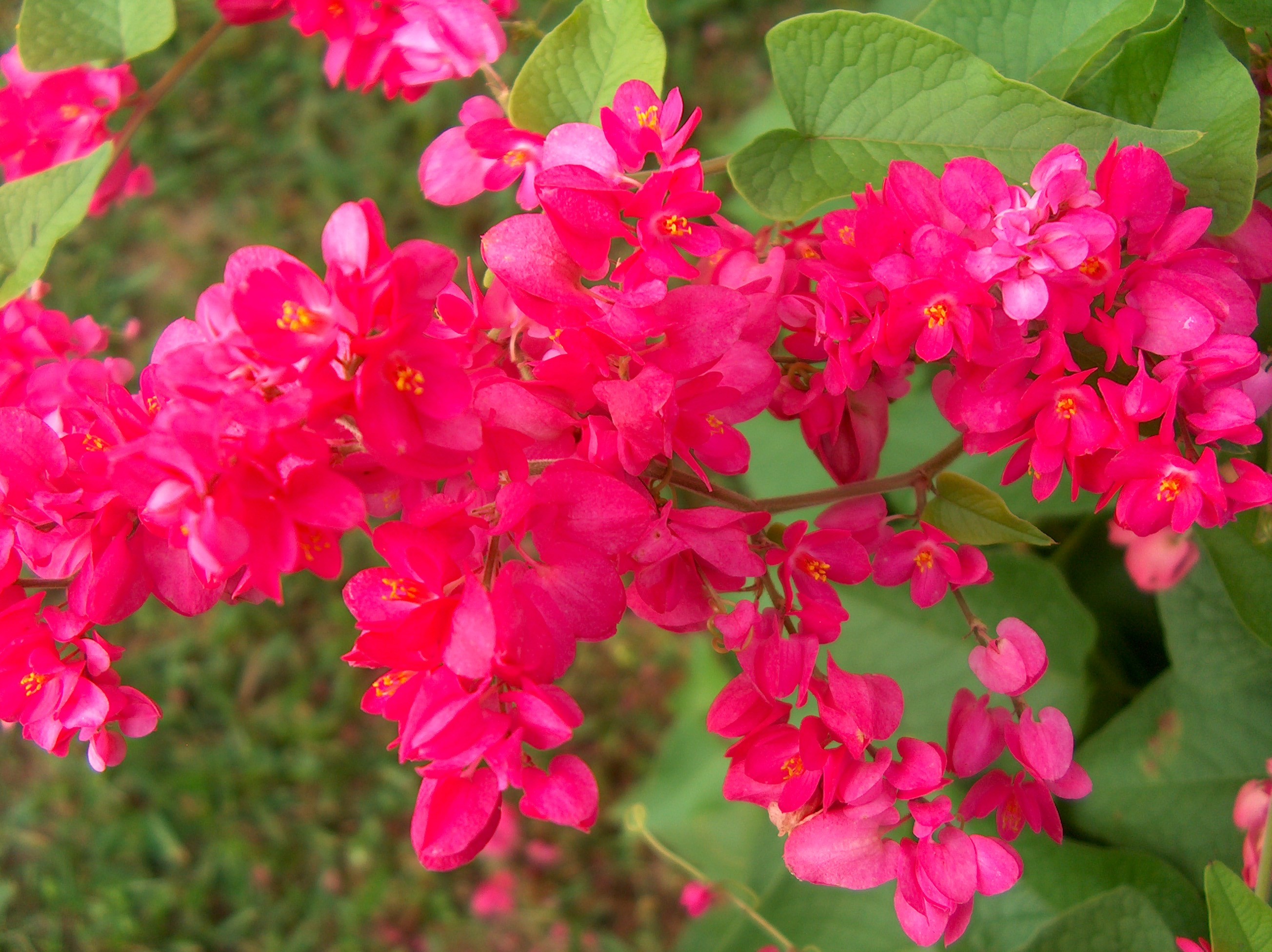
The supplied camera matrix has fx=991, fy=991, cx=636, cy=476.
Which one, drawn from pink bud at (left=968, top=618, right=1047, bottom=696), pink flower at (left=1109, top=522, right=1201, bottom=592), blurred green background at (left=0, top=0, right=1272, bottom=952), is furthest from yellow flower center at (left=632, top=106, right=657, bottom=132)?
blurred green background at (left=0, top=0, right=1272, bottom=952)

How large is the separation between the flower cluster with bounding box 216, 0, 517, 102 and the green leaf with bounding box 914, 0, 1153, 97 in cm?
28

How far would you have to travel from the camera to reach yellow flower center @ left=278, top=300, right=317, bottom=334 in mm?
405

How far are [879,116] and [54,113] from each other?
1.97 ft

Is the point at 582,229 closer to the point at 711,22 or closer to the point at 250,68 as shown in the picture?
the point at 711,22

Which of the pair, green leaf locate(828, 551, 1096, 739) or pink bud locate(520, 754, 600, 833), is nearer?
pink bud locate(520, 754, 600, 833)

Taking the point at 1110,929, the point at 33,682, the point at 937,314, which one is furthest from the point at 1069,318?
the point at 33,682

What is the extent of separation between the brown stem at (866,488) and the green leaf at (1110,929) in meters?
A: 0.32

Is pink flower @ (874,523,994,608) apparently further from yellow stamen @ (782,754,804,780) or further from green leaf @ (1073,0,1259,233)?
green leaf @ (1073,0,1259,233)

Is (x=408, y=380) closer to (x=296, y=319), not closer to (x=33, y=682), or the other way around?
(x=296, y=319)

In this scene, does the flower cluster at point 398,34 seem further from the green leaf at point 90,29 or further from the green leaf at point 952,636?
the green leaf at point 952,636

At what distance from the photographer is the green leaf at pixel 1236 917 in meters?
0.52

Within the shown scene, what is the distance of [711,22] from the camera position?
62.6 inches

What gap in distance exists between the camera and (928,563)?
1.74ft

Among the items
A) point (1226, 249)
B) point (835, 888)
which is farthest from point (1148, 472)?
point (835, 888)
